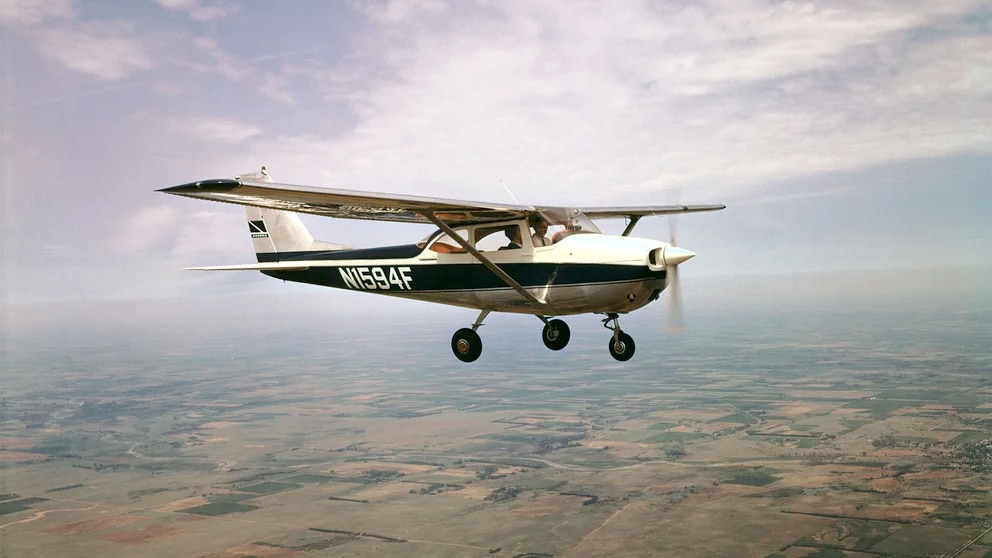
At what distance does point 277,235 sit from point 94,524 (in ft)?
526

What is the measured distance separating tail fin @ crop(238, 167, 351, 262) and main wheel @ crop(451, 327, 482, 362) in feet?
17.3

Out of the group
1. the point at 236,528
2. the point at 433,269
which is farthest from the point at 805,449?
the point at 433,269

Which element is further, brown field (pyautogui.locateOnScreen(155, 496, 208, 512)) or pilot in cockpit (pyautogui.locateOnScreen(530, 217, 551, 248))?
brown field (pyautogui.locateOnScreen(155, 496, 208, 512))

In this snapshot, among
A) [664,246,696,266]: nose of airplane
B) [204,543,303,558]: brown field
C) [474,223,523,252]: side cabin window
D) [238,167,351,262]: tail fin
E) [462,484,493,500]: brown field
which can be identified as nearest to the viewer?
[664,246,696,266]: nose of airplane

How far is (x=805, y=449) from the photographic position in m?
193

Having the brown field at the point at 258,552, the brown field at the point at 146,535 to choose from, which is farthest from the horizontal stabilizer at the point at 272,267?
the brown field at the point at 146,535

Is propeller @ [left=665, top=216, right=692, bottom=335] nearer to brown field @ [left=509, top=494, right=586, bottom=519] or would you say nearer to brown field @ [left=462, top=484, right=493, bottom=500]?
brown field @ [left=509, top=494, right=586, bottom=519]

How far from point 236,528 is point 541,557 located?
53.4 meters

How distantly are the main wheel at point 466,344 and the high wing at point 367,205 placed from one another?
244 cm

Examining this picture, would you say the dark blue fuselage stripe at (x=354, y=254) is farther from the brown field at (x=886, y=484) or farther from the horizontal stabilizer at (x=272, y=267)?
the brown field at (x=886, y=484)

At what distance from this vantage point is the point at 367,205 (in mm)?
17047

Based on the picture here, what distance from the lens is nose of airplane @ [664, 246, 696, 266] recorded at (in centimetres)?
1677

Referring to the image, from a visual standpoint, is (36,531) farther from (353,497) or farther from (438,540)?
(438,540)

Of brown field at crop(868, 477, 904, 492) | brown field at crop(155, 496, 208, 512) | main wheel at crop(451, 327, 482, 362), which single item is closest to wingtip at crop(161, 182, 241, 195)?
main wheel at crop(451, 327, 482, 362)
